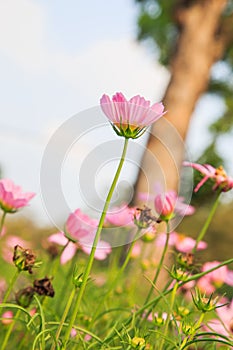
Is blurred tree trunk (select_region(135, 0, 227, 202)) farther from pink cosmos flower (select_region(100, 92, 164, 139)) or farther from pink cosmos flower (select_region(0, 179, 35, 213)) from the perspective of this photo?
pink cosmos flower (select_region(100, 92, 164, 139))

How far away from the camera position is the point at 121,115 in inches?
20.2

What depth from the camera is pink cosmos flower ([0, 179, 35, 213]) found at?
2.21 ft

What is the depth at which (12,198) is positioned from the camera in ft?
2.21

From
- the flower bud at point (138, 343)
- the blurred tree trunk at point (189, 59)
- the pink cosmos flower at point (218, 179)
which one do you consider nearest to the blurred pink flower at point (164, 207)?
the pink cosmos flower at point (218, 179)

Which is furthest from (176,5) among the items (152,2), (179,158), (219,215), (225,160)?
(219,215)

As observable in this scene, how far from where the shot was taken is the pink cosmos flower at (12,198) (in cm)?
67

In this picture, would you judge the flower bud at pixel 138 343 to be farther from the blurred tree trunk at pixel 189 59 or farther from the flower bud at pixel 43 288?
the blurred tree trunk at pixel 189 59

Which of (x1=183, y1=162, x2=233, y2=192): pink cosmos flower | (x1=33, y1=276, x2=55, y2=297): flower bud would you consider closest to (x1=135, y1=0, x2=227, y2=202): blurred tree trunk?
(x1=183, y1=162, x2=233, y2=192): pink cosmos flower

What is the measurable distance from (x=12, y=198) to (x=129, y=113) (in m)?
0.22

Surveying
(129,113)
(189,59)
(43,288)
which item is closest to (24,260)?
(43,288)

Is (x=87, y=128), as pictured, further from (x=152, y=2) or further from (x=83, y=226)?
(x=152, y=2)

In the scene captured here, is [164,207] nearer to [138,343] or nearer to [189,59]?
[138,343]

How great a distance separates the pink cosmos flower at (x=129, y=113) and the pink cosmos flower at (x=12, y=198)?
20 cm

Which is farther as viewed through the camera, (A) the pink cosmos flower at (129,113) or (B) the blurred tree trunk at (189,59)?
(B) the blurred tree trunk at (189,59)
